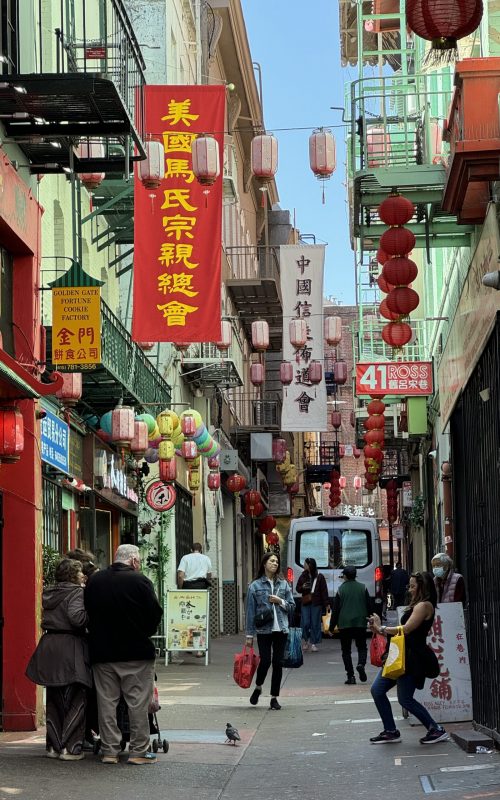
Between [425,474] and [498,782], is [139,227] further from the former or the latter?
[425,474]

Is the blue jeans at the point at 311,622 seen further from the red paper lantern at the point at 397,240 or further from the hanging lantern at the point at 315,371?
the red paper lantern at the point at 397,240

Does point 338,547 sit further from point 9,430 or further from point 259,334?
point 9,430

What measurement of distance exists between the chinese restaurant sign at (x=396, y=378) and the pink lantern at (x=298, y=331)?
3333 millimetres

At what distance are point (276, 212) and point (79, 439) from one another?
47592 mm

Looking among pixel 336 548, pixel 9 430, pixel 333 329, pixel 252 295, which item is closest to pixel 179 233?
pixel 9 430

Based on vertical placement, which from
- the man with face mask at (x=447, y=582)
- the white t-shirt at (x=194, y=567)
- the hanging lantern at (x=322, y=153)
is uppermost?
the hanging lantern at (x=322, y=153)

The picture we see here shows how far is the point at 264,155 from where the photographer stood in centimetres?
2147

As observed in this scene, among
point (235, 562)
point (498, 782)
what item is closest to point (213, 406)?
point (235, 562)

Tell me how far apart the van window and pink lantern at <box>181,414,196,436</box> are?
1189 cm

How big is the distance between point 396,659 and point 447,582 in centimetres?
267

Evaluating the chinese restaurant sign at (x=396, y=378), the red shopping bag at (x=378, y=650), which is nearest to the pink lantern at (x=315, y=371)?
the chinese restaurant sign at (x=396, y=378)

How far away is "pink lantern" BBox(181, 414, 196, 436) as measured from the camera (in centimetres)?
2548

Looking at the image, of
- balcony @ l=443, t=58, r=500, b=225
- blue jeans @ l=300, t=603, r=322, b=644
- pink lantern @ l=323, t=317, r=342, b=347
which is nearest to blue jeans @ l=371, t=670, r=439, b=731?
balcony @ l=443, t=58, r=500, b=225

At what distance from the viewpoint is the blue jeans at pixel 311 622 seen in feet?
92.9
